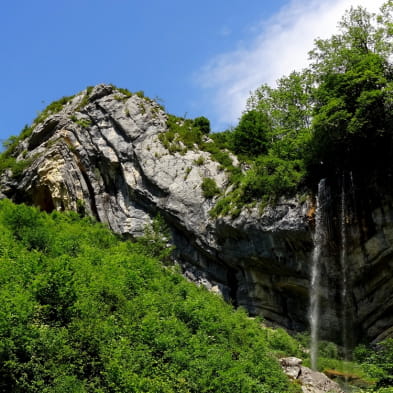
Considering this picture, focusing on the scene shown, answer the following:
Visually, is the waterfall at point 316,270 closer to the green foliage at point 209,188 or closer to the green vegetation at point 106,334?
the green foliage at point 209,188

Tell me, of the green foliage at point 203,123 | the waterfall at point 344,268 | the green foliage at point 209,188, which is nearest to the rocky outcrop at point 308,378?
the waterfall at point 344,268

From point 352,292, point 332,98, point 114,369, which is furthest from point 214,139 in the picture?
point 114,369

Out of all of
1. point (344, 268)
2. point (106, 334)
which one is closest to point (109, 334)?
point (106, 334)

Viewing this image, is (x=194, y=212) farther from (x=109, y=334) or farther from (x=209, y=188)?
(x=109, y=334)

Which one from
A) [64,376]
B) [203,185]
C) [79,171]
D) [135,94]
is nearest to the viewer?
[64,376]

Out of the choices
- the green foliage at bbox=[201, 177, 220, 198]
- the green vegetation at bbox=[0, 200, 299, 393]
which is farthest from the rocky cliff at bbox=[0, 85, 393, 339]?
the green vegetation at bbox=[0, 200, 299, 393]

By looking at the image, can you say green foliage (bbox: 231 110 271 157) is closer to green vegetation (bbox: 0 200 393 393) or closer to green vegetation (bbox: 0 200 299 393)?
green vegetation (bbox: 0 200 393 393)

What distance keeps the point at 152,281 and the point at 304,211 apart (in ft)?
31.6

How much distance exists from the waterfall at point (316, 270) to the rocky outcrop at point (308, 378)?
580 centimetres

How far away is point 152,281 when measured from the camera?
15922mm

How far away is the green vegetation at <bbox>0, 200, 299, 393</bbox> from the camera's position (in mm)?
9195

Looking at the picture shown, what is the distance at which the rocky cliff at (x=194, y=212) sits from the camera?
21.7m

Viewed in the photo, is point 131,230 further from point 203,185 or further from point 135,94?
point 135,94

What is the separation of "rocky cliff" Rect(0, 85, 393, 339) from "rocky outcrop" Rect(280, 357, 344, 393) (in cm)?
654
